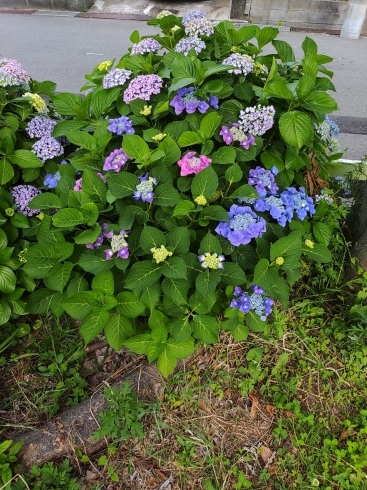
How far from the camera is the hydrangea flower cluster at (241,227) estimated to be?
1.49m

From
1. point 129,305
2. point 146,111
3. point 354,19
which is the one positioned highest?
point 354,19

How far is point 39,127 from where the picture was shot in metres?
→ 1.88

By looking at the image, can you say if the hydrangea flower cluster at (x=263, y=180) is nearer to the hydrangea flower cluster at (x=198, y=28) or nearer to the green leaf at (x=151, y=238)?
the green leaf at (x=151, y=238)

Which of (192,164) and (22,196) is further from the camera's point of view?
(22,196)

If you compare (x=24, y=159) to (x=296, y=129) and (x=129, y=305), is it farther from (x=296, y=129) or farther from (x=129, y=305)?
(x=296, y=129)

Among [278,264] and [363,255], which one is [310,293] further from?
[278,264]

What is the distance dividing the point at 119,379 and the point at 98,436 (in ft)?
1.00

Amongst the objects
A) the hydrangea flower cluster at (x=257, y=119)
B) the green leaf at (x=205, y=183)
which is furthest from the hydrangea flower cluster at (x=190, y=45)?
the green leaf at (x=205, y=183)

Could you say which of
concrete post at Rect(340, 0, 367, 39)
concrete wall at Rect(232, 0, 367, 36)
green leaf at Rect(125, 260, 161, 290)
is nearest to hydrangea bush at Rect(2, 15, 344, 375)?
green leaf at Rect(125, 260, 161, 290)

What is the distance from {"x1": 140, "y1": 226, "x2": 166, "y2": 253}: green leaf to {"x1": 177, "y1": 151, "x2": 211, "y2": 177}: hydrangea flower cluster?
278 millimetres

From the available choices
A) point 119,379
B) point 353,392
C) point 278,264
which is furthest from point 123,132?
point 353,392

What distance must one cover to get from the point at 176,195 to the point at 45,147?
736 mm

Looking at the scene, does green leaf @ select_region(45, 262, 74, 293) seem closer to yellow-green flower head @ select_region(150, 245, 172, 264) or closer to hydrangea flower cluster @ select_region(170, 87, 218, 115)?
yellow-green flower head @ select_region(150, 245, 172, 264)

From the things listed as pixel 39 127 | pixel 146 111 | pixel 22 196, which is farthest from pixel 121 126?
pixel 22 196
